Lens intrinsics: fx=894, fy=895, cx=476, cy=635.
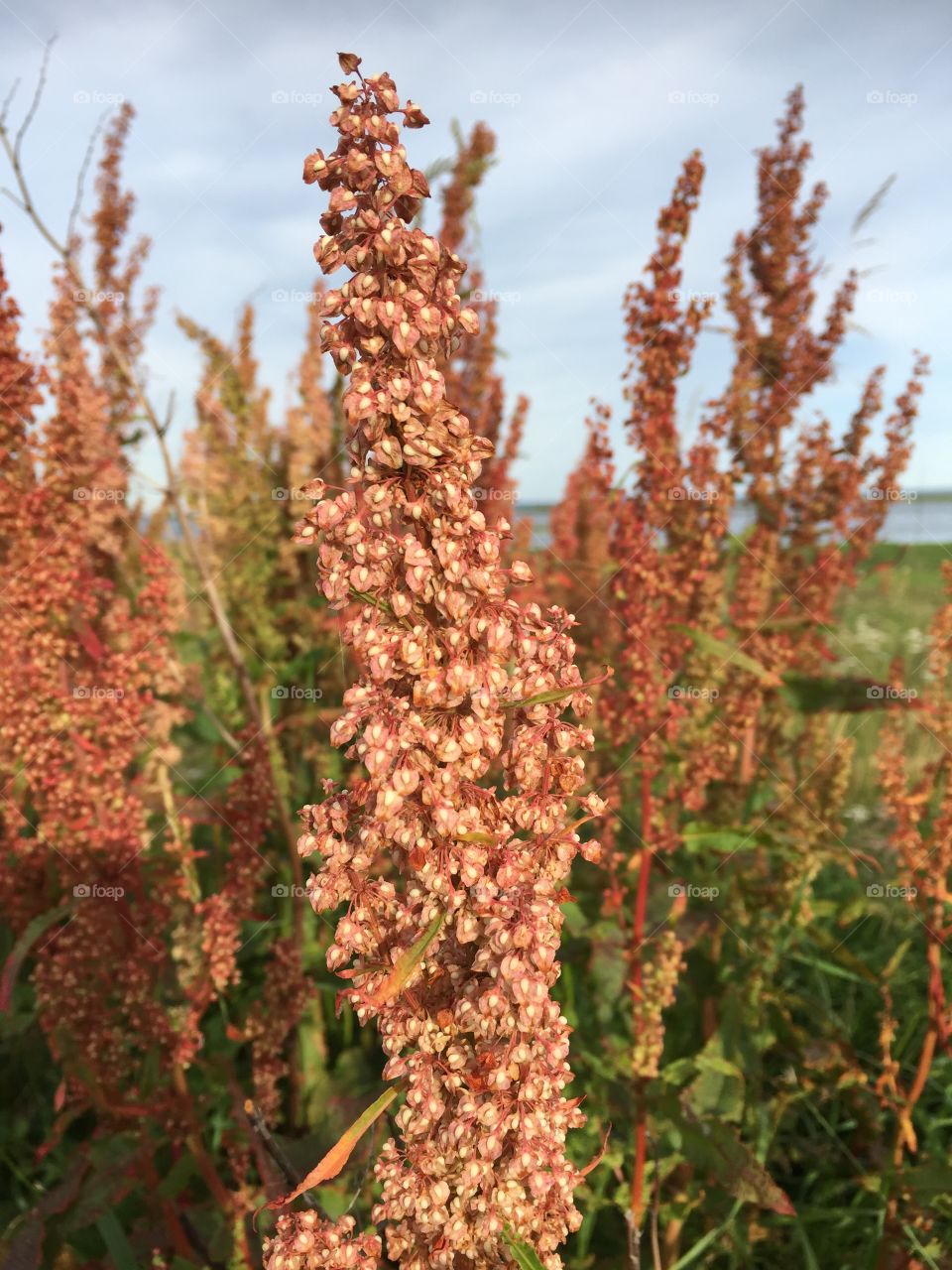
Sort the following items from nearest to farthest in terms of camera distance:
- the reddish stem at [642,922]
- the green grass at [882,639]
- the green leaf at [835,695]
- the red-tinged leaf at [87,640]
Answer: the reddish stem at [642,922] → the red-tinged leaf at [87,640] → the green leaf at [835,695] → the green grass at [882,639]

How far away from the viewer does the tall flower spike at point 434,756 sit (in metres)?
1.22

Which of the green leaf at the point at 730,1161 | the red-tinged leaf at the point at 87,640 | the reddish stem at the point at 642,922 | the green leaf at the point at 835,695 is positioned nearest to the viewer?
the green leaf at the point at 730,1161

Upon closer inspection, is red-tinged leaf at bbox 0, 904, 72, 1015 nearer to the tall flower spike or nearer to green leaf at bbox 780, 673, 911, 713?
the tall flower spike

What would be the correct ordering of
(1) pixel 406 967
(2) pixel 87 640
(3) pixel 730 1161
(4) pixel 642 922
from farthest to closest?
(2) pixel 87 640
(4) pixel 642 922
(3) pixel 730 1161
(1) pixel 406 967

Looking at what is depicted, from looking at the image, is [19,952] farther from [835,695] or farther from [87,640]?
[835,695]

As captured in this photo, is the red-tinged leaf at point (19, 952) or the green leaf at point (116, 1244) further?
the red-tinged leaf at point (19, 952)

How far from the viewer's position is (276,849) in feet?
15.4

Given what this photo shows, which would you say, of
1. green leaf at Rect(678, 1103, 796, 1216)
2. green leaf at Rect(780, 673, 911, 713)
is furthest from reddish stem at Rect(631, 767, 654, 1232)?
green leaf at Rect(780, 673, 911, 713)

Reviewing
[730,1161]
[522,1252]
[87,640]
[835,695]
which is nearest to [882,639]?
[835,695]

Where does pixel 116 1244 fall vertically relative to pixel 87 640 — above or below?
below

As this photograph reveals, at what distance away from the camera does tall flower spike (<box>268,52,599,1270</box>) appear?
4.00ft

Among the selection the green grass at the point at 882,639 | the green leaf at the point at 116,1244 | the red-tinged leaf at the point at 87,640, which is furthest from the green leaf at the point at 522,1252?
the green grass at the point at 882,639

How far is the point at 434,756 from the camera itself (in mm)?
1286

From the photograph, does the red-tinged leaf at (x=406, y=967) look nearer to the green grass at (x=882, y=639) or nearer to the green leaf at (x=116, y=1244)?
the green leaf at (x=116, y=1244)
